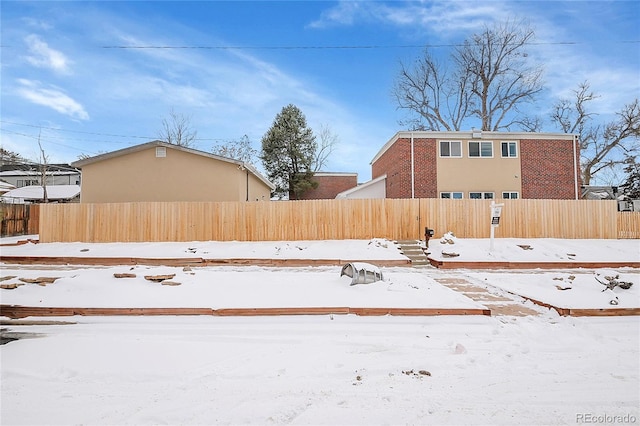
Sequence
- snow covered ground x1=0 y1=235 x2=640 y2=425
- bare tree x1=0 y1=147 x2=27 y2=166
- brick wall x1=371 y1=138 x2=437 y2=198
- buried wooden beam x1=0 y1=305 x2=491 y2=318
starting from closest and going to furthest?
snow covered ground x1=0 y1=235 x2=640 y2=425 → buried wooden beam x1=0 y1=305 x2=491 y2=318 → brick wall x1=371 y1=138 x2=437 y2=198 → bare tree x1=0 y1=147 x2=27 y2=166

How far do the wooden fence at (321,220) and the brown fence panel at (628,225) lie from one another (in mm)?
848

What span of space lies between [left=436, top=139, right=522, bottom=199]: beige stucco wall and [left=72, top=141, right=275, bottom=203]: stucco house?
37.5 feet

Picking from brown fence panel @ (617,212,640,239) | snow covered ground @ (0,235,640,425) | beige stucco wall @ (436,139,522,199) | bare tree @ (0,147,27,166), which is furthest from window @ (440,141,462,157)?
bare tree @ (0,147,27,166)

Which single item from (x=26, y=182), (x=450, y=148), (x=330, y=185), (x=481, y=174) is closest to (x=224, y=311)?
(x=450, y=148)

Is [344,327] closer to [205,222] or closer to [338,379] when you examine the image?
[338,379]

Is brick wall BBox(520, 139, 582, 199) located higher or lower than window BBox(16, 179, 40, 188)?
lower

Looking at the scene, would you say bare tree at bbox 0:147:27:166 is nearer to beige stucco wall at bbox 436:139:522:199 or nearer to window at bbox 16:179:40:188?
window at bbox 16:179:40:188

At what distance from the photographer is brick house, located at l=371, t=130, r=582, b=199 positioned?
17859 mm

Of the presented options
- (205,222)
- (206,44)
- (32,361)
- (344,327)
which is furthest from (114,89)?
(344,327)

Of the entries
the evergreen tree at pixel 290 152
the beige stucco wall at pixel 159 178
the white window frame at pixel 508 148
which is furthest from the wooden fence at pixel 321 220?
the evergreen tree at pixel 290 152

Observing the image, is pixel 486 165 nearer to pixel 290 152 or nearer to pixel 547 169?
pixel 547 169

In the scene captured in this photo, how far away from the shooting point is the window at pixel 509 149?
18.1 meters

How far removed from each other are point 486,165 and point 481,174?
59 cm

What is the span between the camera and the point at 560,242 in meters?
13.2
